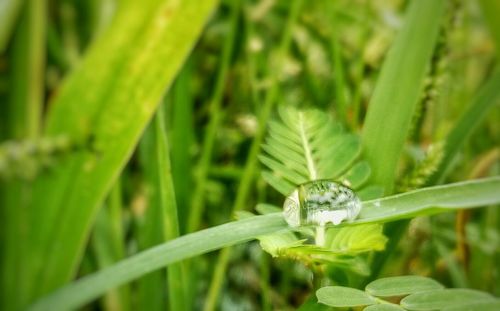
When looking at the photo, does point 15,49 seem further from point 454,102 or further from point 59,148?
point 454,102

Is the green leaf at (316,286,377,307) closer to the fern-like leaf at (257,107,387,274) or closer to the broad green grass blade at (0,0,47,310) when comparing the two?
the fern-like leaf at (257,107,387,274)

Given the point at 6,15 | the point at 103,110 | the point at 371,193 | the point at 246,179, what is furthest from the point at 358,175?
the point at 6,15

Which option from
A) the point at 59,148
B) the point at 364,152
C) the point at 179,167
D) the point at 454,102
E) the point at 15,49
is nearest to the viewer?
the point at 364,152

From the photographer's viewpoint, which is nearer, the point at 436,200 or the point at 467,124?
the point at 436,200

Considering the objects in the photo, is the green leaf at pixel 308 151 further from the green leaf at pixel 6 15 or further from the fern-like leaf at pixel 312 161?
the green leaf at pixel 6 15

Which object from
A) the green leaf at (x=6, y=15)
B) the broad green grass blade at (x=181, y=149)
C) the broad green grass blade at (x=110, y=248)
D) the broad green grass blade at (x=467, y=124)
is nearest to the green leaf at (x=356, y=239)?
the broad green grass blade at (x=467, y=124)

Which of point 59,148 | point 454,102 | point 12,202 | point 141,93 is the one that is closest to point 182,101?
point 141,93

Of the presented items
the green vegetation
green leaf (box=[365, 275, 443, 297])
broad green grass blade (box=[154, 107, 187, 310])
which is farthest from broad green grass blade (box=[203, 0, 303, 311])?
green leaf (box=[365, 275, 443, 297])

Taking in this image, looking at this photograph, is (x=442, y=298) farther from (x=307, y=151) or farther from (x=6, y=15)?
(x=6, y=15)
